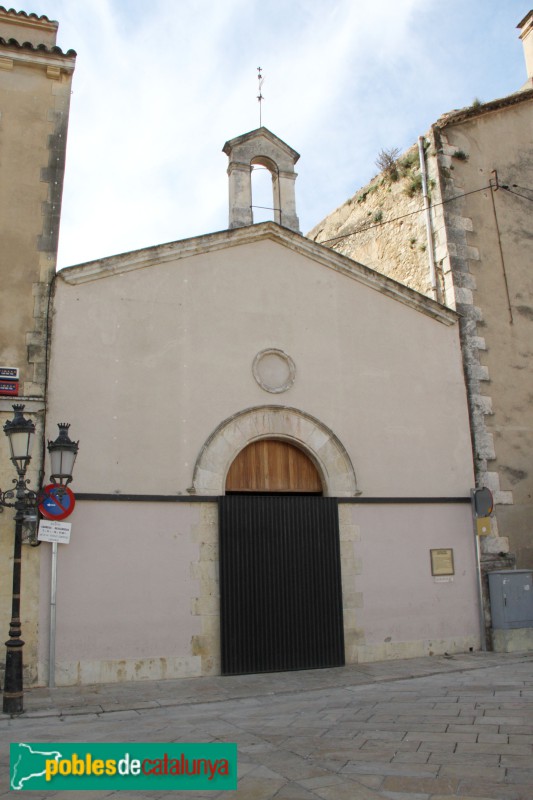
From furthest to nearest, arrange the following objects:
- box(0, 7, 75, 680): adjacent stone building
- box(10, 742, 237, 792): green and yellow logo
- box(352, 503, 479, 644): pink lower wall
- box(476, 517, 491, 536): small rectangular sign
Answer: box(476, 517, 491, 536): small rectangular sign
box(352, 503, 479, 644): pink lower wall
box(0, 7, 75, 680): adjacent stone building
box(10, 742, 237, 792): green and yellow logo

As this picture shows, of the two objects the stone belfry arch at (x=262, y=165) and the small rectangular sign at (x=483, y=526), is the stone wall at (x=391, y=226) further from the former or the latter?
the small rectangular sign at (x=483, y=526)

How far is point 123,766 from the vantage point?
198 inches

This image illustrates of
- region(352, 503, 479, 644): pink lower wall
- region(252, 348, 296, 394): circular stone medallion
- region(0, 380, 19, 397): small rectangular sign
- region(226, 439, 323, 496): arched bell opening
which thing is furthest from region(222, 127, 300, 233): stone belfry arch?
region(352, 503, 479, 644): pink lower wall

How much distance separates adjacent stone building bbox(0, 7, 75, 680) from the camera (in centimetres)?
835

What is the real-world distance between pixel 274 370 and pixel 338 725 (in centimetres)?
517

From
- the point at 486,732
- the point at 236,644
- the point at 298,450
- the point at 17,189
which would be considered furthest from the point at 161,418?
the point at 486,732

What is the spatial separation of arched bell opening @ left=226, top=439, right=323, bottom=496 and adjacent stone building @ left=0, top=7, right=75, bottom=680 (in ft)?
8.84

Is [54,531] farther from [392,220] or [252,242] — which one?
[392,220]

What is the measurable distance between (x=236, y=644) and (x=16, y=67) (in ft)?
27.7

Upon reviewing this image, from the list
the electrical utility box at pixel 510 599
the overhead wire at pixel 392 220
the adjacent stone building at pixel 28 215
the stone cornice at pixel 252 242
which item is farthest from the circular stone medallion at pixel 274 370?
the overhead wire at pixel 392 220

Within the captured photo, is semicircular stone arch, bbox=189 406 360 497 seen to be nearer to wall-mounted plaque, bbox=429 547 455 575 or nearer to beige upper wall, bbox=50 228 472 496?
beige upper wall, bbox=50 228 472 496

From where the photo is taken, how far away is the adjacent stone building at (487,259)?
37.6 feet

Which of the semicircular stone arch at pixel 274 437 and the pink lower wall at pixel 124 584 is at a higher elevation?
the semicircular stone arch at pixel 274 437

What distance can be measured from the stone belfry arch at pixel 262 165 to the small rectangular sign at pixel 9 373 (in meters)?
4.09
